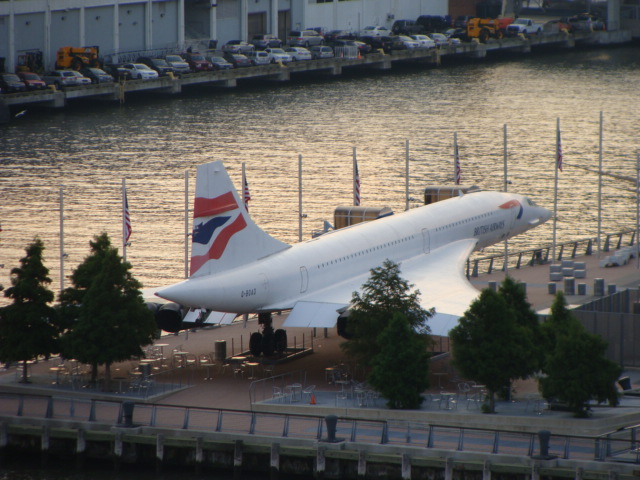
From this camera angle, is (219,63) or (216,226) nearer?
(216,226)

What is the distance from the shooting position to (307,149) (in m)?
119

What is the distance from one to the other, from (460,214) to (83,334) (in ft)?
79.9

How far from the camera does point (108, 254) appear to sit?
50875 millimetres

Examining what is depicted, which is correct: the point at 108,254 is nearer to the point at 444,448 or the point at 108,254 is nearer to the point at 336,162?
the point at 444,448

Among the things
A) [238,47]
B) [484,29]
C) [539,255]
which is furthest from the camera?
[484,29]

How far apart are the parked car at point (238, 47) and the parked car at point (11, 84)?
104ft

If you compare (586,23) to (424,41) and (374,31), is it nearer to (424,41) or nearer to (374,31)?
(424,41)

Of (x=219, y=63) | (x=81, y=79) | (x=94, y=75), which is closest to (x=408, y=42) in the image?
(x=219, y=63)

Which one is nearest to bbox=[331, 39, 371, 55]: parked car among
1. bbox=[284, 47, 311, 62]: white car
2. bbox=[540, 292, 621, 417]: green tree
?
bbox=[284, 47, 311, 62]: white car

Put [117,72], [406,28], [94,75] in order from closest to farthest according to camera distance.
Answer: [94,75]
[117,72]
[406,28]

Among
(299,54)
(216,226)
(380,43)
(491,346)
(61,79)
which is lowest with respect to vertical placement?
(491,346)

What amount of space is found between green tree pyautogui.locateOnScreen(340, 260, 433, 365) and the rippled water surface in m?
29.0

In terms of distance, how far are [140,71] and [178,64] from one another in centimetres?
594

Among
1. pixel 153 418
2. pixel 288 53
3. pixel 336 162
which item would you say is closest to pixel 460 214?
pixel 153 418
